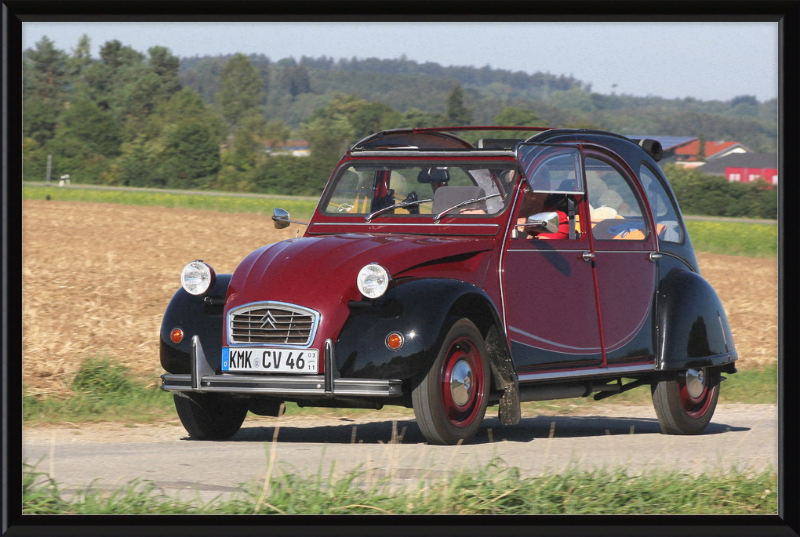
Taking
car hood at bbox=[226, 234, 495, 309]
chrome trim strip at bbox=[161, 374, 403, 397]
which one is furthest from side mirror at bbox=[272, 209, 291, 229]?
chrome trim strip at bbox=[161, 374, 403, 397]

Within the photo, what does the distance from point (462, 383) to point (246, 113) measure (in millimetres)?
69633

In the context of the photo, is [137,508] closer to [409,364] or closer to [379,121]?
[409,364]

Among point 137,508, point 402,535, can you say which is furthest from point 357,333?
point 402,535

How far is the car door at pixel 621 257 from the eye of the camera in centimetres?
859

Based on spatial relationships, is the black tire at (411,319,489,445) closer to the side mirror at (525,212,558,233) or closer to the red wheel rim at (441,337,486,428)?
the red wheel rim at (441,337,486,428)

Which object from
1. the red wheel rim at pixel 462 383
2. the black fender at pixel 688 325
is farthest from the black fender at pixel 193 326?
the black fender at pixel 688 325

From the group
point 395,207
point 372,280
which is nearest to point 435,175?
point 395,207

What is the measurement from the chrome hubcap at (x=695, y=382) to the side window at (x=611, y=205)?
1289mm

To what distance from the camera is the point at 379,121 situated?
68875 mm

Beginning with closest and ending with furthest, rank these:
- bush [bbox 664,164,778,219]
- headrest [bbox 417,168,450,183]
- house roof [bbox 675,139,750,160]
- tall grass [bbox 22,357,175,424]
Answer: headrest [bbox 417,168,450,183], tall grass [bbox 22,357,175,424], bush [bbox 664,164,778,219], house roof [bbox 675,139,750,160]

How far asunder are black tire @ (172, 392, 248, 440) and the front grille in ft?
2.41

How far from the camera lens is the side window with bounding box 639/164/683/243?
31.3 ft

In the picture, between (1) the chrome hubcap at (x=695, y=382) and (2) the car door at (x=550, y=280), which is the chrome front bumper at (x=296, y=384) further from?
(1) the chrome hubcap at (x=695, y=382)

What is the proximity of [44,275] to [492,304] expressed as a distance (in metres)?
14.1
